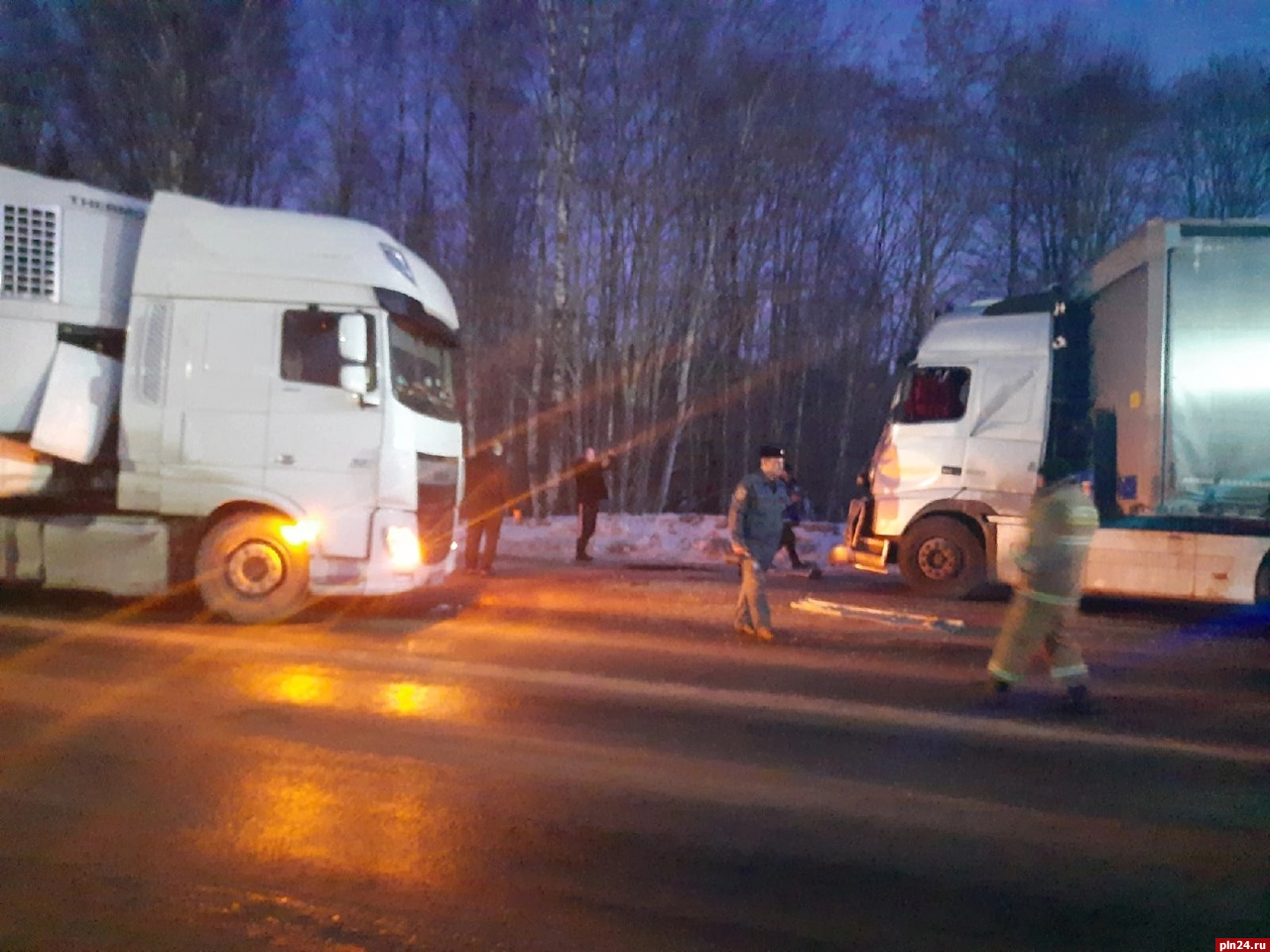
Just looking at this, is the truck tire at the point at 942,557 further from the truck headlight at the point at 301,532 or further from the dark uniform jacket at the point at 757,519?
the truck headlight at the point at 301,532

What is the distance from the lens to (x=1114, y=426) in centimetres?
1075

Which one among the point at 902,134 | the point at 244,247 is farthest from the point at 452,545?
the point at 902,134

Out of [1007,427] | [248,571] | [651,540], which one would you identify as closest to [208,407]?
[248,571]

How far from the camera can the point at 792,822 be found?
449 cm

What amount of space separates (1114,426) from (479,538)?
784 cm

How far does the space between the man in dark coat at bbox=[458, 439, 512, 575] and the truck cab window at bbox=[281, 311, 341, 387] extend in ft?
12.1

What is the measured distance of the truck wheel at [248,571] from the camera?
842 centimetres

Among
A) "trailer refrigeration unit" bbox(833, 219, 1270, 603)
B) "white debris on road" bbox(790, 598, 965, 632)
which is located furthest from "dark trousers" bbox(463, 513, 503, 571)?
"trailer refrigeration unit" bbox(833, 219, 1270, 603)

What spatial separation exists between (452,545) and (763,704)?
4018 millimetres

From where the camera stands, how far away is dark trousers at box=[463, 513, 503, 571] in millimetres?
12156

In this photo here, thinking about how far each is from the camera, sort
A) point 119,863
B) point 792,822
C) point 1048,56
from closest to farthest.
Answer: point 119,863 < point 792,822 < point 1048,56

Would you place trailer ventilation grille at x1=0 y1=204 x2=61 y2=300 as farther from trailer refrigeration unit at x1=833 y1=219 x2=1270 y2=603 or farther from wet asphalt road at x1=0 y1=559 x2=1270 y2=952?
trailer refrigeration unit at x1=833 y1=219 x2=1270 y2=603

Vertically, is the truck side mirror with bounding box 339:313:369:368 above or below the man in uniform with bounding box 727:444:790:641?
above

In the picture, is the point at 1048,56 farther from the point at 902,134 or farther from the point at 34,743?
the point at 34,743
